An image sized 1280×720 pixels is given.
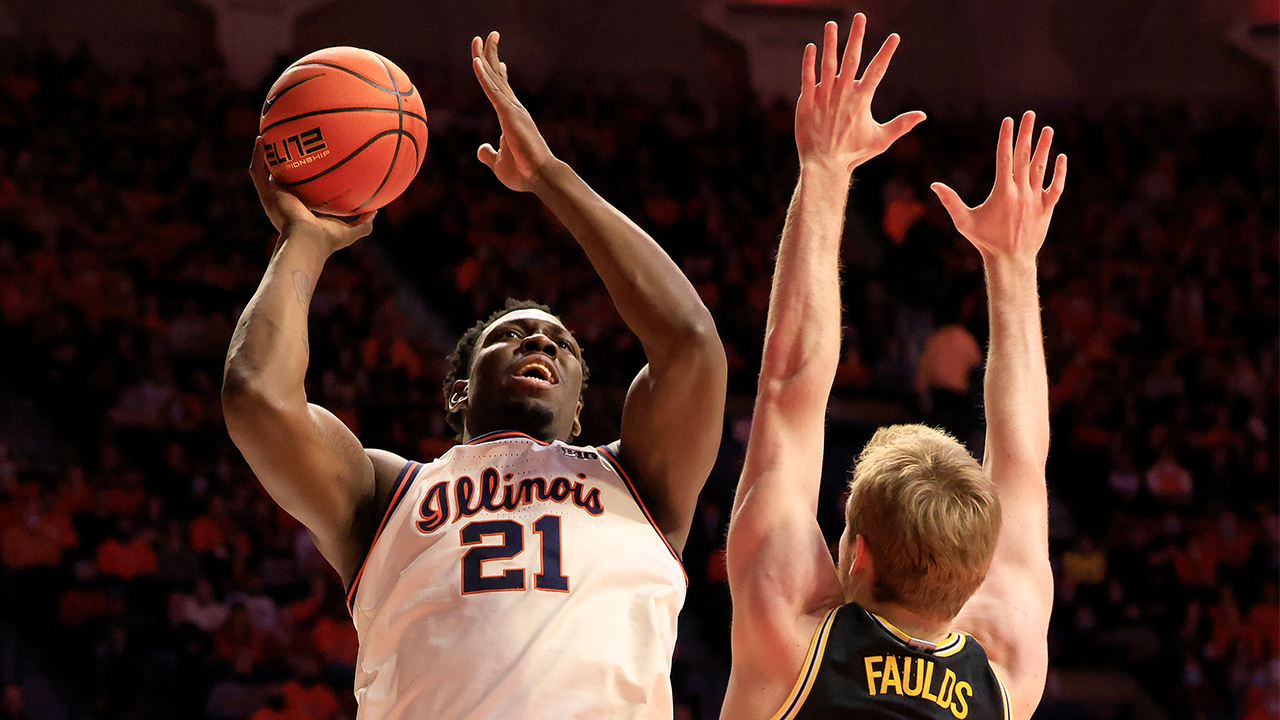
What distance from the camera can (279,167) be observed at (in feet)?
9.37

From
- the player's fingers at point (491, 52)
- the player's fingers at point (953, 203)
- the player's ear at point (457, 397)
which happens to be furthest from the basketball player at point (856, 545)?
the player's ear at point (457, 397)

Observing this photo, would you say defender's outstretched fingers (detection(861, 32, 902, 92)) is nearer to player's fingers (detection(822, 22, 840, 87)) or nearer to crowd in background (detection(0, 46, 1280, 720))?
player's fingers (detection(822, 22, 840, 87))

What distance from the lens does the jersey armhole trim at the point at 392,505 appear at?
275 centimetres

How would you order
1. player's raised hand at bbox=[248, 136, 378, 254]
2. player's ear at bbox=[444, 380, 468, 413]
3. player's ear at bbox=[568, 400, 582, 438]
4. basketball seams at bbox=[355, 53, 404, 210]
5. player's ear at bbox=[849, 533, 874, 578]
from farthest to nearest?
player's ear at bbox=[444, 380, 468, 413] < player's ear at bbox=[568, 400, 582, 438] < basketball seams at bbox=[355, 53, 404, 210] < player's raised hand at bbox=[248, 136, 378, 254] < player's ear at bbox=[849, 533, 874, 578]

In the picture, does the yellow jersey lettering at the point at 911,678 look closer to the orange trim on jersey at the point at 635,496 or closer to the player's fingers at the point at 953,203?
the orange trim on jersey at the point at 635,496

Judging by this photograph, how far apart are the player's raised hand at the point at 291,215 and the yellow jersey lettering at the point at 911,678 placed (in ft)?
5.15

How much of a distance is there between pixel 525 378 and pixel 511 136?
0.63 meters

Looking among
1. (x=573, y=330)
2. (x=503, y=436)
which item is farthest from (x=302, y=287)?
(x=573, y=330)

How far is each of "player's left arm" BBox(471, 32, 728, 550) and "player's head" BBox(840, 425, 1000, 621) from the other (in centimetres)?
64

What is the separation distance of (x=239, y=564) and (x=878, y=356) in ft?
18.1

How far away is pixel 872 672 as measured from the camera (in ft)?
6.53

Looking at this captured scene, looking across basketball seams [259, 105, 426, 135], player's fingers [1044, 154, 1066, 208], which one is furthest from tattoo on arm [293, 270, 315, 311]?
player's fingers [1044, 154, 1066, 208]

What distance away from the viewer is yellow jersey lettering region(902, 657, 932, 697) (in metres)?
1.99

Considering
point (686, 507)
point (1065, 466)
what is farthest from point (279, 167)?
point (1065, 466)
